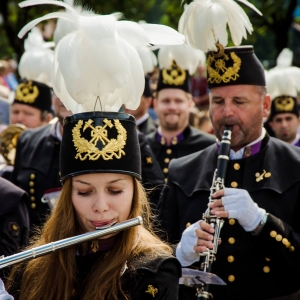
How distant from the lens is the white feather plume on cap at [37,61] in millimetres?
9688

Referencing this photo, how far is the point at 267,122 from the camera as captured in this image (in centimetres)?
1055

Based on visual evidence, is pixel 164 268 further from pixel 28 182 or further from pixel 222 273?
pixel 28 182

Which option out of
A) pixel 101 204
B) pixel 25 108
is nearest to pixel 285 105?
pixel 25 108

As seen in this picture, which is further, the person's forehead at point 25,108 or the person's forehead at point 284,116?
the person's forehead at point 284,116

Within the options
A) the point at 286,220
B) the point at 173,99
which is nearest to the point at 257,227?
the point at 286,220

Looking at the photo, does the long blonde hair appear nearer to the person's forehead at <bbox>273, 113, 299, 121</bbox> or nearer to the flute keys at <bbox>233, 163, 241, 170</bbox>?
the flute keys at <bbox>233, 163, 241, 170</bbox>

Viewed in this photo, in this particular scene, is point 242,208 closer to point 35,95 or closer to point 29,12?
point 35,95

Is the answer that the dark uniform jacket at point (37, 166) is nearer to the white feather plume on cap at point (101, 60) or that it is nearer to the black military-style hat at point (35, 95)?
the black military-style hat at point (35, 95)

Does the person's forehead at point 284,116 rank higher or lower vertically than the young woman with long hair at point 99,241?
lower

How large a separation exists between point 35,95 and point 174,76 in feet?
5.16

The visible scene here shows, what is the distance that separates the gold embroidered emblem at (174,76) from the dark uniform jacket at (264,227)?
3631mm

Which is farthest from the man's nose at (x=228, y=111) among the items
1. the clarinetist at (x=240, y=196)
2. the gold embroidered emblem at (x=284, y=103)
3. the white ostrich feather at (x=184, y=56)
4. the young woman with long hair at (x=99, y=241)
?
the gold embroidered emblem at (x=284, y=103)

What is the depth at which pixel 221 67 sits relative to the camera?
609cm

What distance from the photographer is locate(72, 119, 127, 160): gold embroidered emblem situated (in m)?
4.27
